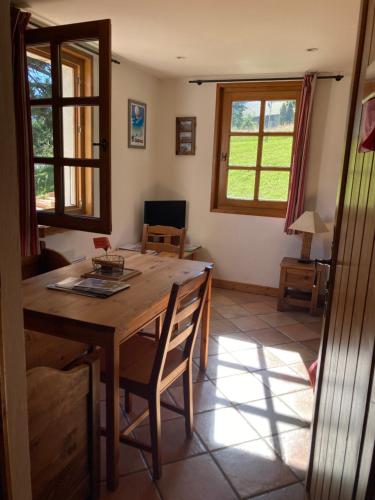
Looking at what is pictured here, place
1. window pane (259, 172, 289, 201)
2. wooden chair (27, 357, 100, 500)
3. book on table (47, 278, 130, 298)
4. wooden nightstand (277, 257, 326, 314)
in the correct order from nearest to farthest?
wooden chair (27, 357, 100, 500), book on table (47, 278, 130, 298), wooden nightstand (277, 257, 326, 314), window pane (259, 172, 289, 201)

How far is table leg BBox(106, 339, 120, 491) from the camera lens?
5.13 feet

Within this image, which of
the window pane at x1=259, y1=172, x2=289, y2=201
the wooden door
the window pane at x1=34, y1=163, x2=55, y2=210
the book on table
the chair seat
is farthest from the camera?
the window pane at x1=259, y1=172, x2=289, y2=201

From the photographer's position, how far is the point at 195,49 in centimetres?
331

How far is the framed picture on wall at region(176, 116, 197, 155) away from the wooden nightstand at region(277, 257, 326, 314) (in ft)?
5.53

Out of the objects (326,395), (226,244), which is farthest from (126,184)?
(326,395)

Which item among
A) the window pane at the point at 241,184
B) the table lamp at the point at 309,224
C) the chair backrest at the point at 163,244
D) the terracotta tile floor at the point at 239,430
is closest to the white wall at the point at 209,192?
the window pane at the point at 241,184

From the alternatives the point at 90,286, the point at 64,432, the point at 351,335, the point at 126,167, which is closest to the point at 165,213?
the point at 126,167

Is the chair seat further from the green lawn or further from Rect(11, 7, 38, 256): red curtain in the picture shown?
the green lawn

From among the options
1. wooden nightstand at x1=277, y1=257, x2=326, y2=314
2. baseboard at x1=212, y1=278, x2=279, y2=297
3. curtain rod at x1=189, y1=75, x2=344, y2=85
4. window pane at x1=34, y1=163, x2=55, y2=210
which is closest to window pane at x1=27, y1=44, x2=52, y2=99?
window pane at x1=34, y1=163, x2=55, y2=210

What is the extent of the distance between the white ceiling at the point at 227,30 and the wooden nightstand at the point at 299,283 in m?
1.91

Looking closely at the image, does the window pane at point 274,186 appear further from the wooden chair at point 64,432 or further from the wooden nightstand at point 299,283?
the wooden chair at point 64,432

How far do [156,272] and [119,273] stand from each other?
23 centimetres

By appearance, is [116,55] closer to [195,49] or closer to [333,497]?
[195,49]

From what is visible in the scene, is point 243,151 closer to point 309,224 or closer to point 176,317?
point 309,224
